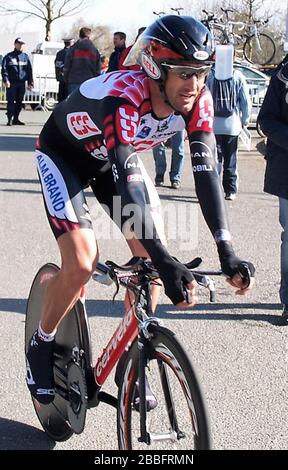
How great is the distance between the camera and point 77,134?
396cm

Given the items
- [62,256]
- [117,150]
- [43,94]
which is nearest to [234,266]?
[117,150]

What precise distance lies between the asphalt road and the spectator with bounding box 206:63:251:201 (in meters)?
0.42

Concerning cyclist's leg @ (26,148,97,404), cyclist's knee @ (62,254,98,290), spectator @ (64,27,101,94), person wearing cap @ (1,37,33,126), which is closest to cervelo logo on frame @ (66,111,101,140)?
cyclist's leg @ (26,148,97,404)

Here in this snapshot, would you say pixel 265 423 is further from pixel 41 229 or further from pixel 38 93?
pixel 38 93

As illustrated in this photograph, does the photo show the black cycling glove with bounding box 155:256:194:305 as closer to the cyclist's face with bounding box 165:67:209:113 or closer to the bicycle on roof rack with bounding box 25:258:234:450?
the bicycle on roof rack with bounding box 25:258:234:450

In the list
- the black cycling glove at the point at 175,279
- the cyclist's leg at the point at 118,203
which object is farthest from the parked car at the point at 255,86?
the black cycling glove at the point at 175,279

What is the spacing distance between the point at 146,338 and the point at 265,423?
1.45 metres

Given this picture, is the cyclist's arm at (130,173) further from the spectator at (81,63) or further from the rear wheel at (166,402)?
the spectator at (81,63)

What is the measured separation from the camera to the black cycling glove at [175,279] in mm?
2840

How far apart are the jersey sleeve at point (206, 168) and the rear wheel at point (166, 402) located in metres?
0.51

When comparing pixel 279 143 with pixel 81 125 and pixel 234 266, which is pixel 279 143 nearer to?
pixel 81 125

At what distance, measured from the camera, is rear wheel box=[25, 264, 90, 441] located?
397 centimetres

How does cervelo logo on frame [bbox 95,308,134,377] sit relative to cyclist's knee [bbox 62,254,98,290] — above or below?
below

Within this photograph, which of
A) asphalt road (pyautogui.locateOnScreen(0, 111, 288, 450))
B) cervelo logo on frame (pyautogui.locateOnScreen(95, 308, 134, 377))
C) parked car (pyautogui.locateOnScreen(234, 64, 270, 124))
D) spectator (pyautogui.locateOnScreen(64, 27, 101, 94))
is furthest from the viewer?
parked car (pyautogui.locateOnScreen(234, 64, 270, 124))
